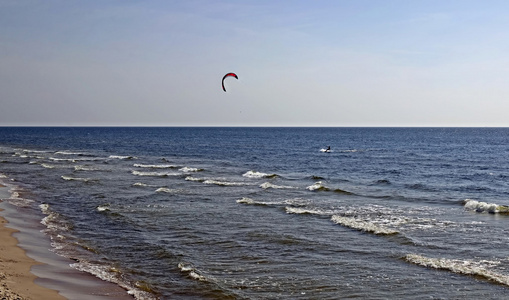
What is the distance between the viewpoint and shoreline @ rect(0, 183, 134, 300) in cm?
1258

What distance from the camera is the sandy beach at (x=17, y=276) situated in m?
12.0

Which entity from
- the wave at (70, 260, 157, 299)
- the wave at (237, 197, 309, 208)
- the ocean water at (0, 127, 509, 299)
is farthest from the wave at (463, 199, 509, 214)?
the wave at (70, 260, 157, 299)

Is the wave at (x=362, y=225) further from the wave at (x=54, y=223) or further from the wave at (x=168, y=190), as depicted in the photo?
the wave at (x=168, y=190)

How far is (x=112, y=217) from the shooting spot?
24.3 m

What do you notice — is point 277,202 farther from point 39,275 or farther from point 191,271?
point 39,275

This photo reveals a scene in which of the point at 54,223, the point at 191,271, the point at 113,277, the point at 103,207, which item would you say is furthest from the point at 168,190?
the point at 113,277

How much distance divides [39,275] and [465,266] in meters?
13.6

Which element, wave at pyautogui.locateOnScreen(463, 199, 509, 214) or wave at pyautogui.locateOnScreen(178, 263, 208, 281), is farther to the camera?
wave at pyautogui.locateOnScreen(463, 199, 509, 214)

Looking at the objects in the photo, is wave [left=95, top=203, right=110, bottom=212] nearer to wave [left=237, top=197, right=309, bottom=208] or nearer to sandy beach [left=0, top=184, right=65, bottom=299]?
sandy beach [left=0, top=184, right=65, bottom=299]

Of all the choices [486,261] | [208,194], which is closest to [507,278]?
[486,261]

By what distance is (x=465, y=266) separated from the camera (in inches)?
618

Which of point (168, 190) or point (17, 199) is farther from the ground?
point (168, 190)

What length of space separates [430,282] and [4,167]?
50701 millimetres

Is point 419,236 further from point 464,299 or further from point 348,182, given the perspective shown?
point 348,182
